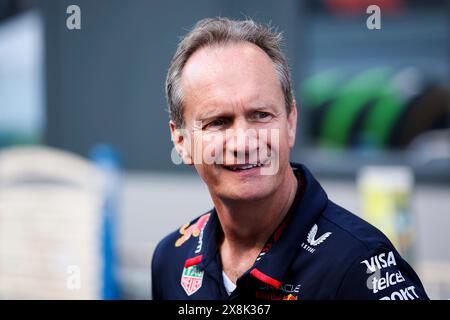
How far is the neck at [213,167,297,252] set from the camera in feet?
7.47

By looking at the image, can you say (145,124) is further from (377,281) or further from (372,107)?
(377,281)

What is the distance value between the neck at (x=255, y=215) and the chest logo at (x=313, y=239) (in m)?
0.12

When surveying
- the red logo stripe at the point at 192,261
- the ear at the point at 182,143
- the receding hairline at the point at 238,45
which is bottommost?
the red logo stripe at the point at 192,261

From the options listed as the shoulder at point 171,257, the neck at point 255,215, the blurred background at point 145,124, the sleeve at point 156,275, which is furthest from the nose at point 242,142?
the blurred background at point 145,124

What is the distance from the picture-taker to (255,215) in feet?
7.54

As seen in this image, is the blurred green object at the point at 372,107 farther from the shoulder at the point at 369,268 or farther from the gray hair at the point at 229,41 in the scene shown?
the shoulder at the point at 369,268

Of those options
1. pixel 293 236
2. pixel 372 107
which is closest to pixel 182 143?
pixel 293 236

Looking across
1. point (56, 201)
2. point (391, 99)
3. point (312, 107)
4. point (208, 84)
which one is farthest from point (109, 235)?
point (208, 84)

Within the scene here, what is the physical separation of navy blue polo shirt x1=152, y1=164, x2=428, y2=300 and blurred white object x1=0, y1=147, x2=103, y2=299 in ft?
12.9

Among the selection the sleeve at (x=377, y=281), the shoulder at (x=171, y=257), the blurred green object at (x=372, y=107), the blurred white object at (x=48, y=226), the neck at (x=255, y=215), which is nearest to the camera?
the sleeve at (x=377, y=281)

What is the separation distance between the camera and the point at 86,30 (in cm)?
808

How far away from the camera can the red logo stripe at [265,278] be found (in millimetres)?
2180

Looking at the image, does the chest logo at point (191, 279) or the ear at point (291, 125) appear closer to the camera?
the ear at point (291, 125)

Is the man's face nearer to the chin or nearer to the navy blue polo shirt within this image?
the chin
